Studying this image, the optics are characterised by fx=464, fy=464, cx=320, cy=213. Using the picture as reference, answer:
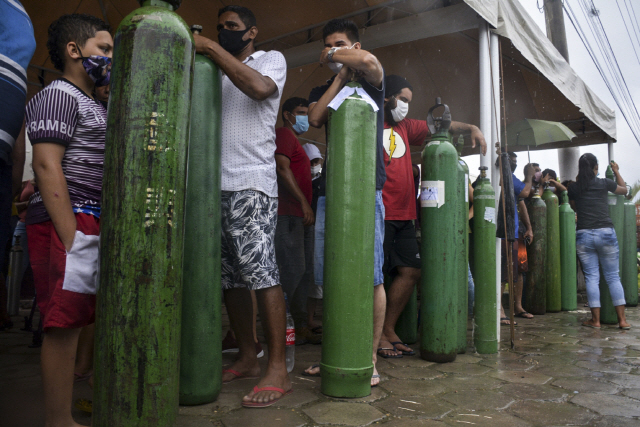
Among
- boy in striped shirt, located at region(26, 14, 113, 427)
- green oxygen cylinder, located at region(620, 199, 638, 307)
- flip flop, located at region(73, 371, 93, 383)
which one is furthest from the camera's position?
green oxygen cylinder, located at region(620, 199, 638, 307)

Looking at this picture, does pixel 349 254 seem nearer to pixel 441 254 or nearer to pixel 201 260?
pixel 201 260

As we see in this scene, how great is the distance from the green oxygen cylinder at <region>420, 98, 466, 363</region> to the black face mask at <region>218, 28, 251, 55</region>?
1.43 metres

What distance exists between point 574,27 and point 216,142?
12.6 metres

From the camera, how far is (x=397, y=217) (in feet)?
10.8

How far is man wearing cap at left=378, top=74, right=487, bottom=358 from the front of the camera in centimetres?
331

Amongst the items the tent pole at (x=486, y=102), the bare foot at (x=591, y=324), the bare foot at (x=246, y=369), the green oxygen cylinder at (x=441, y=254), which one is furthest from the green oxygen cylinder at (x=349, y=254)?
the bare foot at (x=591, y=324)

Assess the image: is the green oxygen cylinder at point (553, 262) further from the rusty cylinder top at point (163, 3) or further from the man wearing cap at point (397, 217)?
the rusty cylinder top at point (163, 3)

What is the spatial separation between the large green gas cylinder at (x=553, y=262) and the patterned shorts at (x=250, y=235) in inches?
191

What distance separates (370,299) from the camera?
2.33m

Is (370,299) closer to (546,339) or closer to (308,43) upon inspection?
(546,339)

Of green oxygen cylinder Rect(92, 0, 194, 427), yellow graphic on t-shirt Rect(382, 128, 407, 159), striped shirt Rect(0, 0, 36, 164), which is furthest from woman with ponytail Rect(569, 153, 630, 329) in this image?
striped shirt Rect(0, 0, 36, 164)

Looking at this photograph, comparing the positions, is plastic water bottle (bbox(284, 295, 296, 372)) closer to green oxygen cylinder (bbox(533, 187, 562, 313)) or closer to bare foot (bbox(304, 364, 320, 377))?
bare foot (bbox(304, 364, 320, 377))

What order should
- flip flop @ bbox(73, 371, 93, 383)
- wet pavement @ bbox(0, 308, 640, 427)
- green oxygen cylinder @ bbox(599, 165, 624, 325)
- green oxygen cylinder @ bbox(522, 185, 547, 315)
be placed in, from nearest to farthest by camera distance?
1. wet pavement @ bbox(0, 308, 640, 427)
2. flip flop @ bbox(73, 371, 93, 383)
3. green oxygen cylinder @ bbox(599, 165, 624, 325)
4. green oxygen cylinder @ bbox(522, 185, 547, 315)

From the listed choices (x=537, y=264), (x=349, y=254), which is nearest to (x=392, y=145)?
(x=349, y=254)
